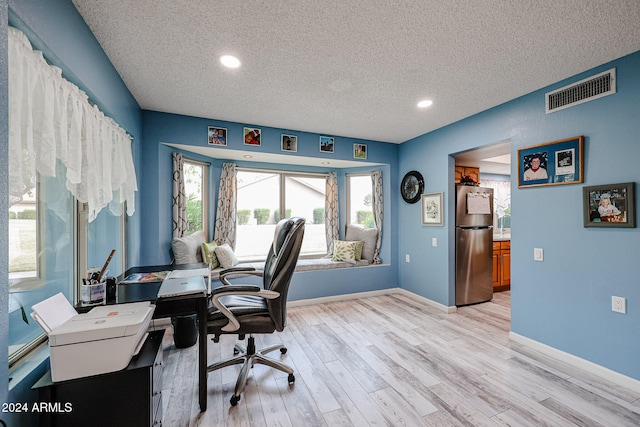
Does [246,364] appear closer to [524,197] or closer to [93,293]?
[93,293]

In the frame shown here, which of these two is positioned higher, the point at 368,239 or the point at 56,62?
the point at 56,62

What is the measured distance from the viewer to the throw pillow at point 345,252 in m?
4.20

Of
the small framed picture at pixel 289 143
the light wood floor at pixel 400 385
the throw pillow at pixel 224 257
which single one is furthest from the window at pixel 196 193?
the light wood floor at pixel 400 385

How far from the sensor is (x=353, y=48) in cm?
184

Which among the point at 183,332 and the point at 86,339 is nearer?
the point at 86,339

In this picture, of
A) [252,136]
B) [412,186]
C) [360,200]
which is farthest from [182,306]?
[360,200]

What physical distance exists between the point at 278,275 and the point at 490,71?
93.9 inches

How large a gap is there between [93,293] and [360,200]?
3939 millimetres

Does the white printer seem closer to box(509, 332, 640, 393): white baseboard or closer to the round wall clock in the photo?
box(509, 332, 640, 393): white baseboard

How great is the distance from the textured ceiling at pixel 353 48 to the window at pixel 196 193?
995mm

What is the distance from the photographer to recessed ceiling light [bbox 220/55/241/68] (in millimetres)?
1964

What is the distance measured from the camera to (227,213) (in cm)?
391

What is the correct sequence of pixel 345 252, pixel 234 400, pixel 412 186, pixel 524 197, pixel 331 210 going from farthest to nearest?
1. pixel 331 210
2. pixel 345 252
3. pixel 412 186
4. pixel 524 197
5. pixel 234 400

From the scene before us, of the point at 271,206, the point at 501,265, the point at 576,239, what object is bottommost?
the point at 501,265
